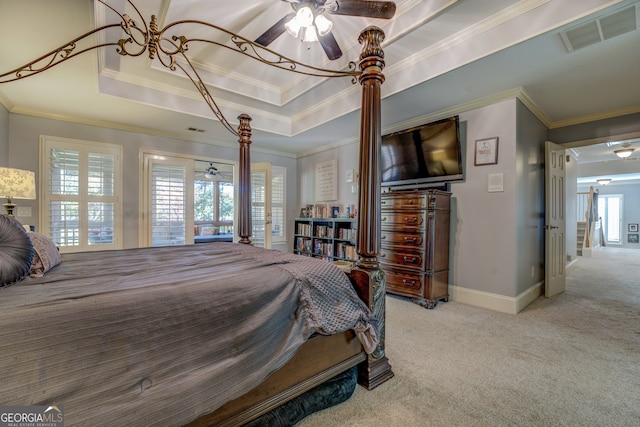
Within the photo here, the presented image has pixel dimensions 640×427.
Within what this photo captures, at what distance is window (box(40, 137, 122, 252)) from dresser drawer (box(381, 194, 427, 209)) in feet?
12.5

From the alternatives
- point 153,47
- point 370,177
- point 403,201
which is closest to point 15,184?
point 153,47

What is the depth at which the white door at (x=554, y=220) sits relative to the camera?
140 inches

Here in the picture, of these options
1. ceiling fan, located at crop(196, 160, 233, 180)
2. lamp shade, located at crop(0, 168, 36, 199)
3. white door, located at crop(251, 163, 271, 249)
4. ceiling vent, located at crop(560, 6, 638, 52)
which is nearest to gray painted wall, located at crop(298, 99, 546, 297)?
ceiling vent, located at crop(560, 6, 638, 52)

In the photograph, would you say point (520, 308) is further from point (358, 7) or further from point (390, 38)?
point (358, 7)

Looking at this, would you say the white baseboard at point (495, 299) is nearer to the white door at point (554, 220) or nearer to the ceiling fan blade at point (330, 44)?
the white door at point (554, 220)

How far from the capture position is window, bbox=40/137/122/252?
11.8 feet

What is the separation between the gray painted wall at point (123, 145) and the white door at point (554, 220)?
4.60 m

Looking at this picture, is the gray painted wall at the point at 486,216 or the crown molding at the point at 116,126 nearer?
the gray painted wall at the point at 486,216

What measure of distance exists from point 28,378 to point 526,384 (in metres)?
2.42

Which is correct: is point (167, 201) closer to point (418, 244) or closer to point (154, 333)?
point (418, 244)

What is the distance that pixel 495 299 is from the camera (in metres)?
3.06

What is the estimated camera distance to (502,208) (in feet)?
9.98

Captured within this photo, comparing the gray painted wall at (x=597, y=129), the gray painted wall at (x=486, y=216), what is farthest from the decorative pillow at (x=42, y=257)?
the gray painted wall at (x=597, y=129)

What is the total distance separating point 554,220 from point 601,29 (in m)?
2.46
